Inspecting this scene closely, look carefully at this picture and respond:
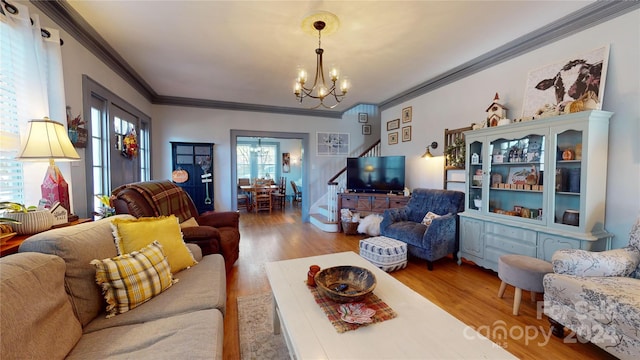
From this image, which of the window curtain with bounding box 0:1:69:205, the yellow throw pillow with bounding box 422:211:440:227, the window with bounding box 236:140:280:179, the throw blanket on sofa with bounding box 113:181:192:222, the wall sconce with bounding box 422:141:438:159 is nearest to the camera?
the window curtain with bounding box 0:1:69:205

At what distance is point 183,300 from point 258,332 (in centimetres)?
70

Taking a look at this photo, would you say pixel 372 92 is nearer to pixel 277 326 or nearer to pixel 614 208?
pixel 614 208

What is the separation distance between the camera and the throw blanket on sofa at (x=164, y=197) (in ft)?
7.71

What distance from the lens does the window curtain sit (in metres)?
1.61

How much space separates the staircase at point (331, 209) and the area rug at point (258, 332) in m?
2.76

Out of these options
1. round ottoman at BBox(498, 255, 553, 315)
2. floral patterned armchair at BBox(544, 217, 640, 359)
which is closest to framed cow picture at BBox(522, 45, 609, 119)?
Result: floral patterned armchair at BBox(544, 217, 640, 359)

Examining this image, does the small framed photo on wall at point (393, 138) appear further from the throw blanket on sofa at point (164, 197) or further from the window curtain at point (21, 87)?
the window curtain at point (21, 87)

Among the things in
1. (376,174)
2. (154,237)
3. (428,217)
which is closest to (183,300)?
(154,237)

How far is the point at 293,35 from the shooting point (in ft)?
8.74

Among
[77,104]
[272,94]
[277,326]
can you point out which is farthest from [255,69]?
[277,326]

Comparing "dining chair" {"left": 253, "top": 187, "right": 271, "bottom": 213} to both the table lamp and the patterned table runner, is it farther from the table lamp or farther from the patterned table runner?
the patterned table runner

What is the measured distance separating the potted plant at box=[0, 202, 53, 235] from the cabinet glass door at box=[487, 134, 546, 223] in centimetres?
401

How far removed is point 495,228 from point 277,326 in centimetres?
259

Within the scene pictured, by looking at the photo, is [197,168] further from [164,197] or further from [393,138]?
[393,138]
